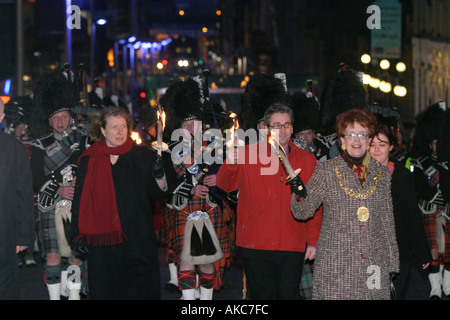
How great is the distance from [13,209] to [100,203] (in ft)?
2.88

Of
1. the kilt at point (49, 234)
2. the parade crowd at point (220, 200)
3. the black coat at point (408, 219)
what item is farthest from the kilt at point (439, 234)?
the kilt at point (49, 234)

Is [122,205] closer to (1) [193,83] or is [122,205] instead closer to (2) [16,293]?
(2) [16,293]

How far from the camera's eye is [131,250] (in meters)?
7.71

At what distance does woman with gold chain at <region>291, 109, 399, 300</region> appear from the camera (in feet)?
21.0

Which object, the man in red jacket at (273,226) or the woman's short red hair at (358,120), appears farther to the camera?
the man in red jacket at (273,226)

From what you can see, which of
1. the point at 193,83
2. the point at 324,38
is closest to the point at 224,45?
the point at 324,38

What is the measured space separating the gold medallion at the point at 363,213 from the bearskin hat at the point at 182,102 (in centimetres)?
387

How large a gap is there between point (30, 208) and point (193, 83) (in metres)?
3.67

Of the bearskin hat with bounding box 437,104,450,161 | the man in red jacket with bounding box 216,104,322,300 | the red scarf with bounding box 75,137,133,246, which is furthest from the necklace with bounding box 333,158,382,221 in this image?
the bearskin hat with bounding box 437,104,450,161

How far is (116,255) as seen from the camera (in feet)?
25.3

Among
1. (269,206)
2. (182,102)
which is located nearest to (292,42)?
(182,102)

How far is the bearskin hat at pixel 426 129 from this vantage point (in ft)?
38.2

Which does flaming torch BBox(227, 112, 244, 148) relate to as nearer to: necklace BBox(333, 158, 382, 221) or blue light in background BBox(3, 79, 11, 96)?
necklace BBox(333, 158, 382, 221)

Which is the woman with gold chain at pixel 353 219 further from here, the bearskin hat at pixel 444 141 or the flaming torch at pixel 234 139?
A: the bearskin hat at pixel 444 141
